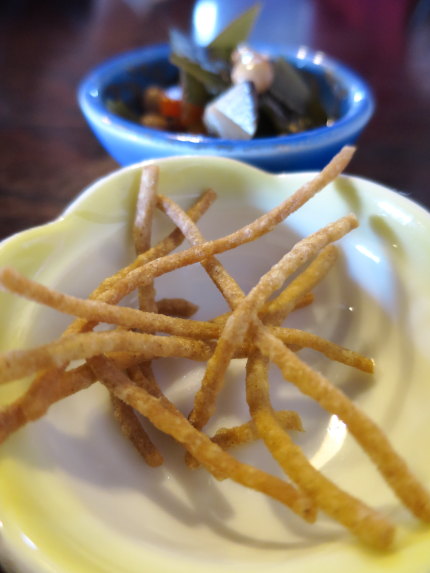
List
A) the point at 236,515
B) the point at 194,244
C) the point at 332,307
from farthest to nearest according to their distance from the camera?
the point at 332,307 < the point at 194,244 < the point at 236,515

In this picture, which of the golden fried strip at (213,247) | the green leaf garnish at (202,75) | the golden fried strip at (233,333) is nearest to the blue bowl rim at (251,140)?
the green leaf garnish at (202,75)

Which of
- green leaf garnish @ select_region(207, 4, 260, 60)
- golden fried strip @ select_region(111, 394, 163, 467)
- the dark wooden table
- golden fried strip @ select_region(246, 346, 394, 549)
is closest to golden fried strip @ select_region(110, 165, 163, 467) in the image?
golden fried strip @ select_region(111, 394, 163, 467)

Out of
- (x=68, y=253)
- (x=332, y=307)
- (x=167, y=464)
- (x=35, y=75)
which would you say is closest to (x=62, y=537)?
(x=167, y=464)

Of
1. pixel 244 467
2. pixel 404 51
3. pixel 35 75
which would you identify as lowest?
pixel 35 75

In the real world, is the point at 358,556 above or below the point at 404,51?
below

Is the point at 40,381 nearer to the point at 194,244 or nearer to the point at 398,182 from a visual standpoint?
the point at 194,244

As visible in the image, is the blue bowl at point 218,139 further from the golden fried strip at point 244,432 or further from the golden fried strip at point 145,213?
the golden fried strip at point 244,432
